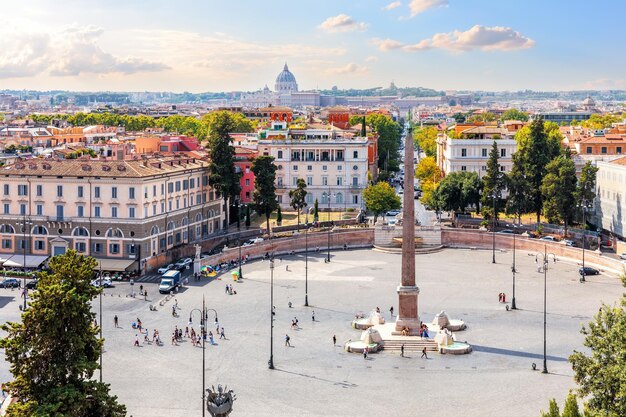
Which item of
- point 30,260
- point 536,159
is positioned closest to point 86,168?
point 30,260

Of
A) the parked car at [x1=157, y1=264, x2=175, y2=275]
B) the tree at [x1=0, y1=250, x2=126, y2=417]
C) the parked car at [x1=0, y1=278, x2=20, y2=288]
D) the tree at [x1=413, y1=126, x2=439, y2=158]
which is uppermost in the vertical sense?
the tree at [x1=413, y1=126, x2=439, y2=158]

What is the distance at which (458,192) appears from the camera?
97.4 metres

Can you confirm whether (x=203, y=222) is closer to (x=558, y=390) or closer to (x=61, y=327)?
(x=558, y=390)

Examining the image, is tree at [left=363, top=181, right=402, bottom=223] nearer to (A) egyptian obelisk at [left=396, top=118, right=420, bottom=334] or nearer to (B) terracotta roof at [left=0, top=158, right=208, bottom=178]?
(B) terracotta roof at [left=0, top=158, right=208, bottom=178]

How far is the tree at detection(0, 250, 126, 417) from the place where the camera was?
90.7ft

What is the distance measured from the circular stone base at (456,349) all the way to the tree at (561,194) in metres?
40.3

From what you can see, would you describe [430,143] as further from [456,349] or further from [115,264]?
[456,349]

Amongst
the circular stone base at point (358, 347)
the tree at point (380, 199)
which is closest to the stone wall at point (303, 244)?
the tree at point (380, 199)

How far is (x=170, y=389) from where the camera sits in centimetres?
4150

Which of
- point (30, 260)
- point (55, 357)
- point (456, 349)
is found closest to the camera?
point (55, 357)

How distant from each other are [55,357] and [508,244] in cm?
6298

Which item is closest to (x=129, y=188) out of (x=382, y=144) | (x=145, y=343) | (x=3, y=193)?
(x=3, y=193)

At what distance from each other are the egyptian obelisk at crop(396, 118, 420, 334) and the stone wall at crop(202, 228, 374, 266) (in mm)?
26670

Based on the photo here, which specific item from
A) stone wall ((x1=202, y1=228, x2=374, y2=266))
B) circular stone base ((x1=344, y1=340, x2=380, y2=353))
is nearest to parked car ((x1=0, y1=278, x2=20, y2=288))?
stone wall ((x1=202, y1=228, x2=374, y2=266))
